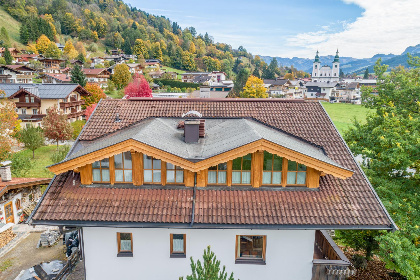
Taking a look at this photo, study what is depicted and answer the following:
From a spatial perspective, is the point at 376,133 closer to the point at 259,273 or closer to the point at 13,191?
the point at 259,273

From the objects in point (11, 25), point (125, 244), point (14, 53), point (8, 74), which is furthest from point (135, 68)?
point (125, 244)

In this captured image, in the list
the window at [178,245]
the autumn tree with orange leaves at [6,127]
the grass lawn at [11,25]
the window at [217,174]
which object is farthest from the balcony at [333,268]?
the grass lawn at [11,25]

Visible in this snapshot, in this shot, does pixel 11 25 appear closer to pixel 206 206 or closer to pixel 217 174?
pixel 217 174

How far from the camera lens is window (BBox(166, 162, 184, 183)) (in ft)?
37.6

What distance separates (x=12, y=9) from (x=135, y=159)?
174687 millimetres

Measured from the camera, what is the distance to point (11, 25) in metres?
134

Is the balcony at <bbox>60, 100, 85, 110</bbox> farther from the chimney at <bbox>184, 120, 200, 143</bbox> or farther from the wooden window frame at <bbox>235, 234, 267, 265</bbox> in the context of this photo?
the wooden window frame at <bbox>235, 234, 267, 265</bbox>

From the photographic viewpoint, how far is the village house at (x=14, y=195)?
67.5 feet

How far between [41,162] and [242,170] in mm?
33314

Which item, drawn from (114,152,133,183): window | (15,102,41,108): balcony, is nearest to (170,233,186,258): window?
(114,152,133,183): window

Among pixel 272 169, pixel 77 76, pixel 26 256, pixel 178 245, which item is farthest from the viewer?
pixel 77 76

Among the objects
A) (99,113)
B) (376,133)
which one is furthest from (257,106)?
(99,113)

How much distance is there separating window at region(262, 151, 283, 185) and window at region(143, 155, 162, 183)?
4.27 m

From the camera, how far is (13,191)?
862 inches
